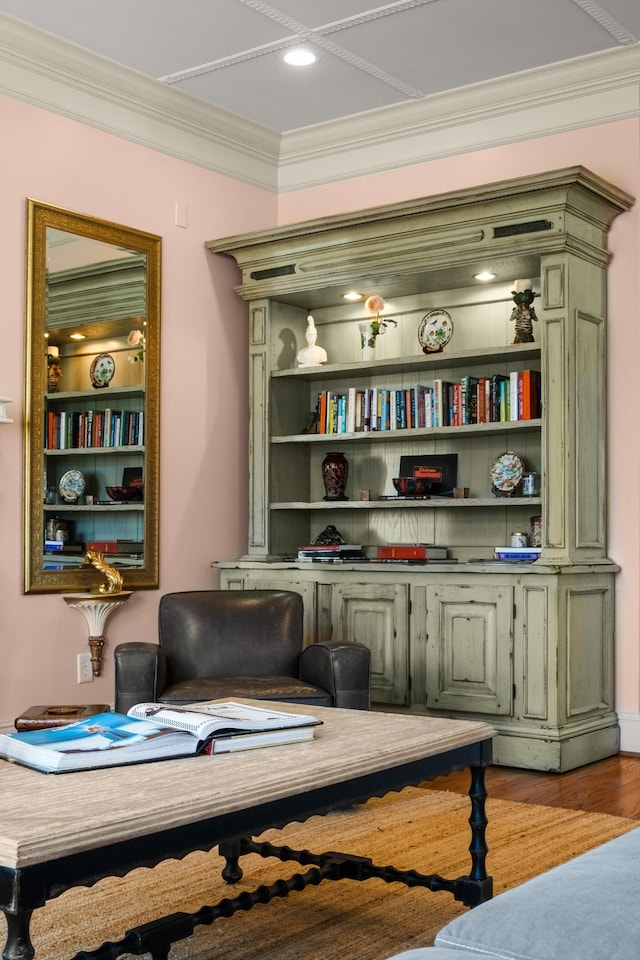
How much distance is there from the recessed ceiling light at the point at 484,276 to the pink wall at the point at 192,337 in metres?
0.52

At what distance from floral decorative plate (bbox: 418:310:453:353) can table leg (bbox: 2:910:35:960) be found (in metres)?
4.08

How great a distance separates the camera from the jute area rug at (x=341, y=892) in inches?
98.7

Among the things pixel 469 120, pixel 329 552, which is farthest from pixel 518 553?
pixel 469 120

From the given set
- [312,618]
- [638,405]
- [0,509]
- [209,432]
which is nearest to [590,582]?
[638,405]

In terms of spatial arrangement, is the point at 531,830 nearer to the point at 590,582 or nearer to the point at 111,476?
the point at 590,582

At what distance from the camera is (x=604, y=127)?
16.4 ft

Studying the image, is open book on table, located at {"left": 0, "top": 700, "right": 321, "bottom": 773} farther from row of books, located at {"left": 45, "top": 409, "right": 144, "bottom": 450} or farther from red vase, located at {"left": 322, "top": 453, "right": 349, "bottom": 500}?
red vase, located at {"left": 322, "top": 453, "right": 349, "bottom": 500}

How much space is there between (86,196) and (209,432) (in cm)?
132

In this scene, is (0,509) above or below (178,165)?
below

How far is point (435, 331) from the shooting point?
5.42 metres

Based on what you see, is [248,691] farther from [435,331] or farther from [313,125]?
[313,125]

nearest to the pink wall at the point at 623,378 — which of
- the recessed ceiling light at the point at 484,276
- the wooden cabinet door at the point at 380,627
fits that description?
the recessed ceiling light at the point at 484,276

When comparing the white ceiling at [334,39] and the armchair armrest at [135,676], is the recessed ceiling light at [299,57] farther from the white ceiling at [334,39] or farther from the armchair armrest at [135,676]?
the armchair armrest at [135,676]

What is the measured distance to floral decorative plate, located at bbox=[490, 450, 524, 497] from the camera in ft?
16.4
